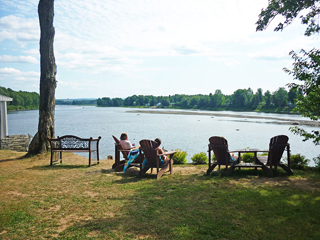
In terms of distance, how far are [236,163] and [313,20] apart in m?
5.45


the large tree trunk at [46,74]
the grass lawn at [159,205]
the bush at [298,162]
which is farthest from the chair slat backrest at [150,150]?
the large tree trunk at [46,74]

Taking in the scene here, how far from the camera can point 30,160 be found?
998 cm

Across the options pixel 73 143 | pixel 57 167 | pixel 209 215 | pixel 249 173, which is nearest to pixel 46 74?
pixel 73 143

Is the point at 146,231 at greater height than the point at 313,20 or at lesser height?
lesser

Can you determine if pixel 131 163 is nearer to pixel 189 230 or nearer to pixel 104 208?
pixel 104 208

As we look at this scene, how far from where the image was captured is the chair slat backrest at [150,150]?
288 inches

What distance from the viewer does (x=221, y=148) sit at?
24.3ft

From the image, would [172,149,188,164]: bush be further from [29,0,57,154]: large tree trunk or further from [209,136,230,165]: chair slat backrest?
[29,0,57,154]: large tree trunk

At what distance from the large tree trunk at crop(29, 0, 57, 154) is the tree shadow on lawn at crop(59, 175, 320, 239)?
6.62 m

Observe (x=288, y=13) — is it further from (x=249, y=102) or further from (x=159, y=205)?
(x=249, y=102)

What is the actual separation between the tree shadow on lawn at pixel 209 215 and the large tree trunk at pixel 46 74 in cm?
662

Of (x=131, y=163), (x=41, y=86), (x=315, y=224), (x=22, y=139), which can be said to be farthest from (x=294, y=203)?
(x=22, y=139)

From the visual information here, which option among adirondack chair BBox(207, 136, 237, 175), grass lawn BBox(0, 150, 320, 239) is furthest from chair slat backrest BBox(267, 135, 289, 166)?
adirondack chair BBox(207, 136, 237, 175)

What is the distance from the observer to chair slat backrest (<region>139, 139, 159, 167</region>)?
7309 millimetres
